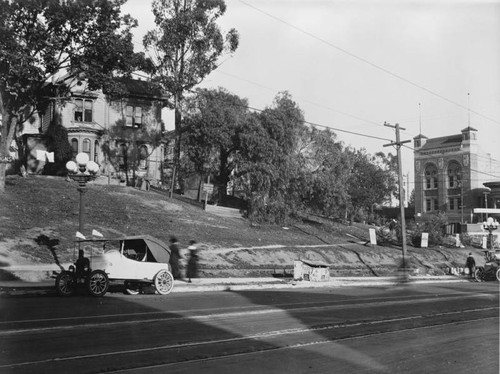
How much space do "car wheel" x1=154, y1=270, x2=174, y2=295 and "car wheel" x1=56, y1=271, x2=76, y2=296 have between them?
2.45m

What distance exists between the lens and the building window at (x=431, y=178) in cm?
8675

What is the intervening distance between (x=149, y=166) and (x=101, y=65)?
1743 cm

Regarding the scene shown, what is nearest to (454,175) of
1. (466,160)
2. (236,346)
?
(466,160)

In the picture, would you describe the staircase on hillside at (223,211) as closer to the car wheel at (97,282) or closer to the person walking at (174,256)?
the person walking at (174,256)

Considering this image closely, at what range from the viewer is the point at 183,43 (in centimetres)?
4259

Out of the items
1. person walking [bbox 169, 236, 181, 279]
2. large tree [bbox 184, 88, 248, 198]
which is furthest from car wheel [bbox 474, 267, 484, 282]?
large tree [bbox 184, 88, 248, 198]

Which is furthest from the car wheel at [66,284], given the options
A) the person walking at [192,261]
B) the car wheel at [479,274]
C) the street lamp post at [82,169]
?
the car wheel at [479,274]

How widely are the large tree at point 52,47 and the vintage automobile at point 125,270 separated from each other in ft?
49.3

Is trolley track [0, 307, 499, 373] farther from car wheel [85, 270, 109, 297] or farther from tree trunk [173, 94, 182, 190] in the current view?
tree trunk [173, 94, 182, 190]

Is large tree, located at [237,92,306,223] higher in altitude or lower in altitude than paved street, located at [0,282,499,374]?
higher

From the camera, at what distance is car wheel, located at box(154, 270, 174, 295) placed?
53.5 feet

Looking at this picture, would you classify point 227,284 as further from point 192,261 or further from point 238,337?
point 238,337

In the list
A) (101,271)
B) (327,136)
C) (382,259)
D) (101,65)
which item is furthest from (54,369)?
(327,136)

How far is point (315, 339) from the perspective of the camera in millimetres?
9039
